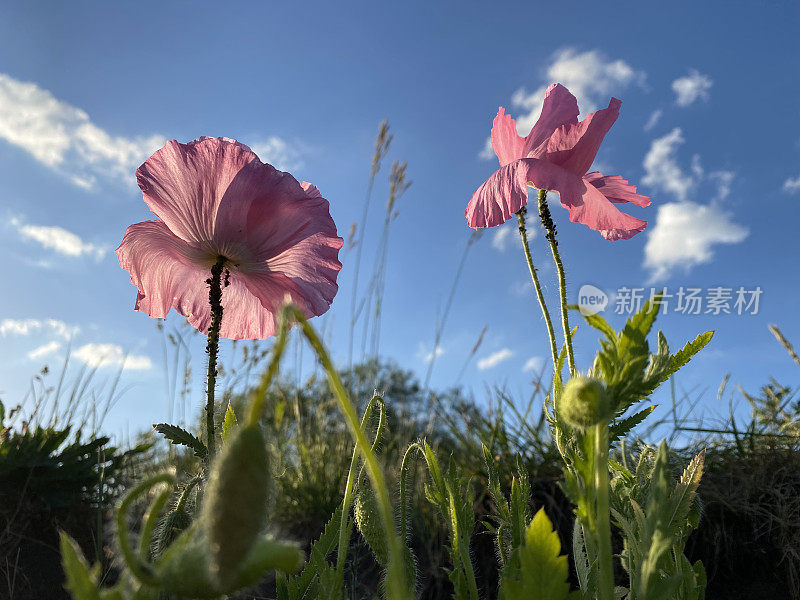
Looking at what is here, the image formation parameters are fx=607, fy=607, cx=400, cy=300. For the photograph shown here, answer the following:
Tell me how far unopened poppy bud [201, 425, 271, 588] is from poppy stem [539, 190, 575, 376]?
536 mm

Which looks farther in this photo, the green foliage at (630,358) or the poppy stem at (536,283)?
the poppy stem at (536,283)

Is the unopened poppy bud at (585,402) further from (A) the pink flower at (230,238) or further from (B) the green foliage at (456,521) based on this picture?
(A) the pink flower at (230,238)

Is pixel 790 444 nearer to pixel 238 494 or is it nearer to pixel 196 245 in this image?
pixel 196 245

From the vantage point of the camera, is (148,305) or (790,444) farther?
(790,444)

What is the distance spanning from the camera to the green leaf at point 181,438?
75 cm

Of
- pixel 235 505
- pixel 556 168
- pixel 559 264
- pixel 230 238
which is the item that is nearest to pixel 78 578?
pixel 235 505

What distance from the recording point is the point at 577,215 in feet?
3.32

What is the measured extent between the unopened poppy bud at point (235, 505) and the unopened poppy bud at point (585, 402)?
0.26 m

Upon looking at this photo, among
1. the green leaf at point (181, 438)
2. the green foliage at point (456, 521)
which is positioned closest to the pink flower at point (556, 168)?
the green foliage at point (456, 521)

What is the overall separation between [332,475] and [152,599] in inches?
75.7

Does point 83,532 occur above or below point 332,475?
below

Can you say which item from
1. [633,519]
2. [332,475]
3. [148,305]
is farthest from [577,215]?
[332,475]

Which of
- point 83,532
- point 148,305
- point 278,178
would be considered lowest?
point 83,532

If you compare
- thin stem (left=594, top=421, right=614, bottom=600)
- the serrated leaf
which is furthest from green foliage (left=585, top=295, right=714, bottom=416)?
the serrated leaf
